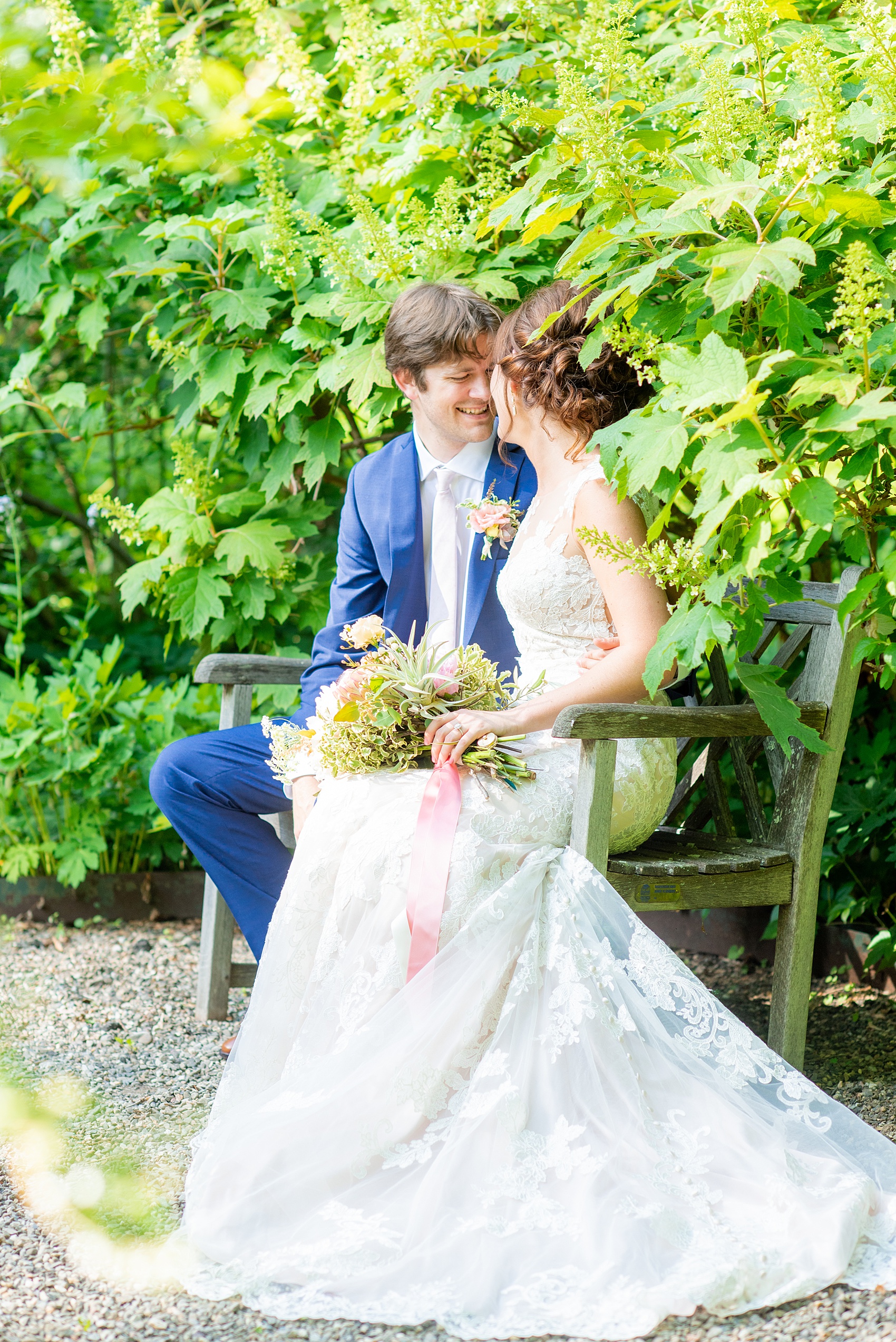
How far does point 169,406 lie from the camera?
3.75 m

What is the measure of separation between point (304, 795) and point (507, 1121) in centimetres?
93

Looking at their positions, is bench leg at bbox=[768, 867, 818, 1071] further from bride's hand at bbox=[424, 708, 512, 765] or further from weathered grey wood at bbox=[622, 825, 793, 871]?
bride's hand at bbox=[424, 708, 512, 765]

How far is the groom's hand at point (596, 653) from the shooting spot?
2.52 metres

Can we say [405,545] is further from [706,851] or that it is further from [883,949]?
[883,949]

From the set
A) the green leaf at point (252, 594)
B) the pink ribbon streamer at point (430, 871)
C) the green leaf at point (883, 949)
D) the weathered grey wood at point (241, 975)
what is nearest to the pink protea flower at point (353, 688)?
the pink ribbon streamer at point (430, 871)

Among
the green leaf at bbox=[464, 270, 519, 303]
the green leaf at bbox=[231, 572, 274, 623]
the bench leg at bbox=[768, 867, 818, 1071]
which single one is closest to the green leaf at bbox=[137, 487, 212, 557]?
the green leaf at bbox=[231, 572, 274, 623]

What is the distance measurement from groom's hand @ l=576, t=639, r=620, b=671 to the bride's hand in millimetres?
229

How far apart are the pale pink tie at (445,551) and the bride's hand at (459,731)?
27.7 inches

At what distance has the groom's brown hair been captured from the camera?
2.87 metres

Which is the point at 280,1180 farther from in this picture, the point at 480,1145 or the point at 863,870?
the point at 863,870

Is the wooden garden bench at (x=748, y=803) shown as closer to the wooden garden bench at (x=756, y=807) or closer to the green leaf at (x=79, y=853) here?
the wooden garden bench at (x=756, y=807)

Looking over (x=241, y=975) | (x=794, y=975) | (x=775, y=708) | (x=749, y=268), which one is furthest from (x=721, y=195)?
(x=241, y=975)

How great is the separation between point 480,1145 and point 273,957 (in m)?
0.60

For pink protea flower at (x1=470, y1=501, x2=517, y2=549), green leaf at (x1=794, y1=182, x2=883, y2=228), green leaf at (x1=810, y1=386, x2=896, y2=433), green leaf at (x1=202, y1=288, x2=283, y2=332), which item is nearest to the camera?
green leaf at (x1=810, y1=386, x2=896, y2=433)
